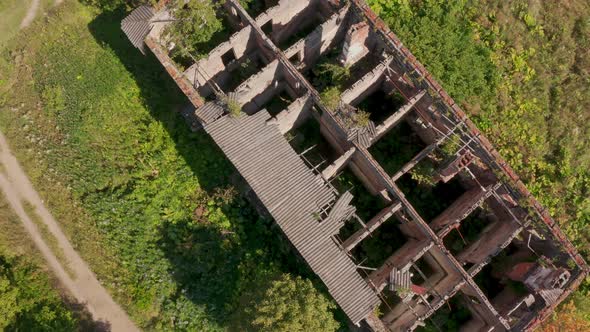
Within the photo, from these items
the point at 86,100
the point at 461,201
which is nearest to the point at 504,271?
the point at 461,201

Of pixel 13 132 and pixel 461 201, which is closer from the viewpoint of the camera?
pixel 461 201

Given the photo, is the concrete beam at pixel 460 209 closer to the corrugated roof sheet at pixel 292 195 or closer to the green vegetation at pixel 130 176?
the corrugated roof sheet at pixel 292 195

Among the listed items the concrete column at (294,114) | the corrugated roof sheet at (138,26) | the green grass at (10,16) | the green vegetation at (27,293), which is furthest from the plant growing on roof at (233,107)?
the green grass at (10,16)

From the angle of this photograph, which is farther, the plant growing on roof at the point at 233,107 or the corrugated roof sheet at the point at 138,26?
the corrugated roof sheet at the point at 138,26

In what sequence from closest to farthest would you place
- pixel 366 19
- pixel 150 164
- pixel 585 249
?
pixel 366 19
pixel 585 249
pixel 150 164

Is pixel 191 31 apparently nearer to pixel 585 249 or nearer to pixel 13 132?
pixel 13 132

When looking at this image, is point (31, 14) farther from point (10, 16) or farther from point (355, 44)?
point (355, 44)

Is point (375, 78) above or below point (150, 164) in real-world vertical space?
below

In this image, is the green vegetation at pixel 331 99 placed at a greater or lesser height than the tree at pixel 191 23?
lesser
